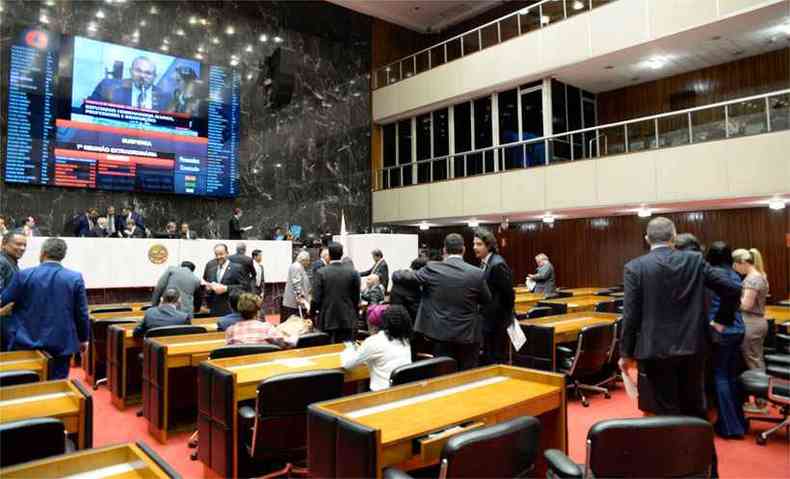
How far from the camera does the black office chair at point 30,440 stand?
1.96 metres

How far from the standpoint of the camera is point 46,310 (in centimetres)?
366

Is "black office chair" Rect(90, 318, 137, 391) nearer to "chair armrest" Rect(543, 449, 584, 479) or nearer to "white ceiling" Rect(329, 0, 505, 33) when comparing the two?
"chair armrest" Rect(543, 449, 584, 479)

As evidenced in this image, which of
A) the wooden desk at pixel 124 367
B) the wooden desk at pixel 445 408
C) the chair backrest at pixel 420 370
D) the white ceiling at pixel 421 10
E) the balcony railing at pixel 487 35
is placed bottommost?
the wooden desk at pixel 124 367

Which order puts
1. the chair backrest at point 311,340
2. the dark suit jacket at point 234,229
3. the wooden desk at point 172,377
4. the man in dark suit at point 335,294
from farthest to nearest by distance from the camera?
the dark suit jacket at point 234,229 < the man in dark suit at point 335,294 < the chair backrest at point 311,340 < the wooden desk at point 172,377

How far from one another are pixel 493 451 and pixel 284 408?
4.99 ft

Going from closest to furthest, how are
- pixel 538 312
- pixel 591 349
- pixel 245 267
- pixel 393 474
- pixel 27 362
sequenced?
1. pixel 393 474
2. pixel 27 362
3. pixel 591 349
4. pixel 538 312
5. pixel 245 267

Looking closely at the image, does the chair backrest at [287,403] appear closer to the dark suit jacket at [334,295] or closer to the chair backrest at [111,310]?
the dark suit jacket at [334,295]

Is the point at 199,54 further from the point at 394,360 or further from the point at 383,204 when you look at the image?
the point at 394,360

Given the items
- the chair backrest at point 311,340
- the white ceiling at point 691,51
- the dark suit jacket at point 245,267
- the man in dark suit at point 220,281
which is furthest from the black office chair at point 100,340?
the white ceiling at point 691,51

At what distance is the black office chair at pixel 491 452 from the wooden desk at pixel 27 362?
2553mm

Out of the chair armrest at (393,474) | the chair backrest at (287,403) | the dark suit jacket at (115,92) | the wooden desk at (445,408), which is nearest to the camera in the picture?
the chair armrest at (393,474)

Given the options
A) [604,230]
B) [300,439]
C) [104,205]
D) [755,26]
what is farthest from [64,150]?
[755,26]

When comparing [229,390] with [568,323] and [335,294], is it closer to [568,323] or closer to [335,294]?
[335,294]

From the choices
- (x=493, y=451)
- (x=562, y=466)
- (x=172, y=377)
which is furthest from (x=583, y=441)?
(x=172, y=377)
